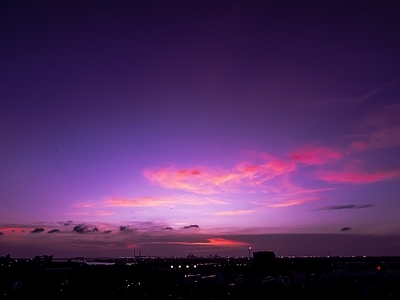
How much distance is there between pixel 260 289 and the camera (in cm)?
5475

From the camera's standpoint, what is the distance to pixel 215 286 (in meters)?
60.5

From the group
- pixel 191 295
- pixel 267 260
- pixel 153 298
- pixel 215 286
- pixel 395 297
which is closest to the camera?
pixel 395 297

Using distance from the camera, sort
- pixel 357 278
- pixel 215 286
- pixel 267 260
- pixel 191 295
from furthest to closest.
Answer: pixel 267 260, pixel 357 278, pixel 215 286, pixel 191 295

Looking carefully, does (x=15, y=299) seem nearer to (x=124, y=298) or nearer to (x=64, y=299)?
(x=64, y=299)

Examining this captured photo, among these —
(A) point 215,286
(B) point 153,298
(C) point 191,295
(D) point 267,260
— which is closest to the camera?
(B) point 153,298

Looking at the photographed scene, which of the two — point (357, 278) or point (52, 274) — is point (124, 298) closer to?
point (357, 278)

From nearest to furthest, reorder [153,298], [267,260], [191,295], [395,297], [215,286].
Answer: [395,297]
[153,298]
[191,295]
[215,286]
[267,260]

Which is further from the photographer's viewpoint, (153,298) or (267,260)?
(267,260)

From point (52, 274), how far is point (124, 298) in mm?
63956

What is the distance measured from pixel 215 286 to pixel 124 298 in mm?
18405

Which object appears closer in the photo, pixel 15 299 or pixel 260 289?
pixel 15 299

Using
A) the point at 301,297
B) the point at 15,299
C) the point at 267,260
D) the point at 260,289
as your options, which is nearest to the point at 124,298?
the point at 15,299

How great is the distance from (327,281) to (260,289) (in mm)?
15045

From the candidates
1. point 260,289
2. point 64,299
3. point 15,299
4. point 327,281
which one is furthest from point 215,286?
point 15,299
